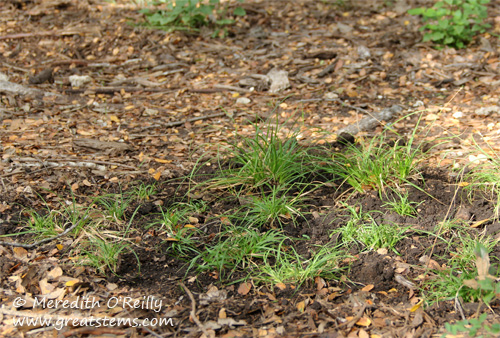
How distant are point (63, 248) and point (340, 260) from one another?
5.04 feet

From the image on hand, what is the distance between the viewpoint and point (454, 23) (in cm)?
482

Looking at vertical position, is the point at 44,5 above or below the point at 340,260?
above

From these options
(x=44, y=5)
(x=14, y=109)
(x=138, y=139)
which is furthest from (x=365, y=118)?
(x=44, y=5)

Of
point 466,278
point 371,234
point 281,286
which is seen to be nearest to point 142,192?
point 281,286

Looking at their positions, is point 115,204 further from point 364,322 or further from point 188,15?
point 188,15

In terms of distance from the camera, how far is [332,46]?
5066 mm

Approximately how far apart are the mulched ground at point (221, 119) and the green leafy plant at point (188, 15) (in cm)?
16

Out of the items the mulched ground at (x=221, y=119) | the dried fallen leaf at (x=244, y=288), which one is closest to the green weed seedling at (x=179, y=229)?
the mulched ground at (x=221, y=119)

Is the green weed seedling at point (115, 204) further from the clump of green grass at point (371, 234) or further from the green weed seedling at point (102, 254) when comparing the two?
the clump of green grass at point (371, 234)

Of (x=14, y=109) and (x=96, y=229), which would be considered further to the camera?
(x=14, y=109)

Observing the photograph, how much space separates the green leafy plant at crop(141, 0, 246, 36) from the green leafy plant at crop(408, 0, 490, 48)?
2025 mm

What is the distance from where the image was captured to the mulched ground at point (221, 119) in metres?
2.24

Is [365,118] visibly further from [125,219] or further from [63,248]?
[63,248]

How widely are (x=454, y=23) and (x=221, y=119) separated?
106 inches
